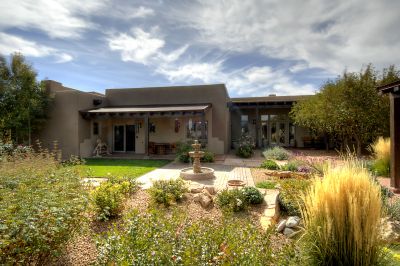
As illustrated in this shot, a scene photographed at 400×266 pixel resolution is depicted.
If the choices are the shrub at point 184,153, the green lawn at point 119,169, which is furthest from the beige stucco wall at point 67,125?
the shrub at point 184,153

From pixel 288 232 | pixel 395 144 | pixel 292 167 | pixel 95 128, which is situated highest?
pixel 95 128

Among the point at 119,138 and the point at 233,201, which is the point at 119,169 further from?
the point at 119,138

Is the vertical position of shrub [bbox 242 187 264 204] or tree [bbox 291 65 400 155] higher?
tree [bbox 291 65 400 155]

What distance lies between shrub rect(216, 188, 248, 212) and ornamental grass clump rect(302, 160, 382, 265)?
9.67 feet

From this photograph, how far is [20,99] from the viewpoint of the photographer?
51.2ft

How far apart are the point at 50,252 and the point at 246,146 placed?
14619 mm

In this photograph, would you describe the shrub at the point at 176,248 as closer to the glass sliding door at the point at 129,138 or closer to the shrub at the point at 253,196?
the shrub at the point at 253,196

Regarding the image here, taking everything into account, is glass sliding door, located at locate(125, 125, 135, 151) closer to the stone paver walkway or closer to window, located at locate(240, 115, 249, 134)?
the stone paver walkway

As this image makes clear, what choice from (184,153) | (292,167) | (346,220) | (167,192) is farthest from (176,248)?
(184,153)

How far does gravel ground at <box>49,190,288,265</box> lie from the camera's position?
13.0 feet

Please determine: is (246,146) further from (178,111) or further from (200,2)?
(200,2)

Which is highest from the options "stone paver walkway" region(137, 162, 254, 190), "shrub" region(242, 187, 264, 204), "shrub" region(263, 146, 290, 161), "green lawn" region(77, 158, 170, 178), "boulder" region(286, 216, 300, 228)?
"shrub" region(263, 146, 290, 161)

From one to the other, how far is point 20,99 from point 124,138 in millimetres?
7469

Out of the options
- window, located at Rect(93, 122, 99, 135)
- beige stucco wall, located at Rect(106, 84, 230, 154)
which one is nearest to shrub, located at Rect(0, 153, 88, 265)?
beige stucco wall, located at Rect(106, 84, 230, 154)
